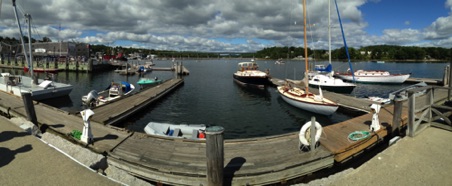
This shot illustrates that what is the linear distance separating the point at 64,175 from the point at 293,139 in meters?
8.24

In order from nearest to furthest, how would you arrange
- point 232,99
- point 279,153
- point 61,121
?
point 279,153, point 61,121, point 232,99

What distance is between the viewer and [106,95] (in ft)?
88.9

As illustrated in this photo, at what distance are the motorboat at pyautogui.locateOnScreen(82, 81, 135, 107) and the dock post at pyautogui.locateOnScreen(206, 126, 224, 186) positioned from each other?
17.4 m

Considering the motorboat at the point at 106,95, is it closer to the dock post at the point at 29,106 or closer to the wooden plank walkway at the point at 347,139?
the dock post at the point at 29,106

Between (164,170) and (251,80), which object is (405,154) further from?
(251,80)

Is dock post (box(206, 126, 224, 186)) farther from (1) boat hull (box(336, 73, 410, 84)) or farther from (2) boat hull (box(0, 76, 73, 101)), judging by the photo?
(1) boat hull (box(336, 73, 410, 84))

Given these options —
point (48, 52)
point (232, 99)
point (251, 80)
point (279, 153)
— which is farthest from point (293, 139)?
point (48, 52)

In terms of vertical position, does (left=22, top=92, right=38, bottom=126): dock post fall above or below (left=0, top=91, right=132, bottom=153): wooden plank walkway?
above

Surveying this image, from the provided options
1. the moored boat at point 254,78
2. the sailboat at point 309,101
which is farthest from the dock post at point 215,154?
the moored boat at point 254,78

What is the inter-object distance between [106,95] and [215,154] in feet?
81.2

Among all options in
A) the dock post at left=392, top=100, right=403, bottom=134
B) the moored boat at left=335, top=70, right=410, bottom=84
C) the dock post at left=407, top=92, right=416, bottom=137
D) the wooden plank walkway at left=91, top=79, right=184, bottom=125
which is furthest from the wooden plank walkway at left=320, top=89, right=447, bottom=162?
the moored boat at left=335, top=70, right=410, bottom=84

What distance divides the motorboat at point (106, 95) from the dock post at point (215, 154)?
17370mm

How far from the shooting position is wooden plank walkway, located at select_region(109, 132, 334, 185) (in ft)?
24.5

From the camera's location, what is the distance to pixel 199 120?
20750mm
